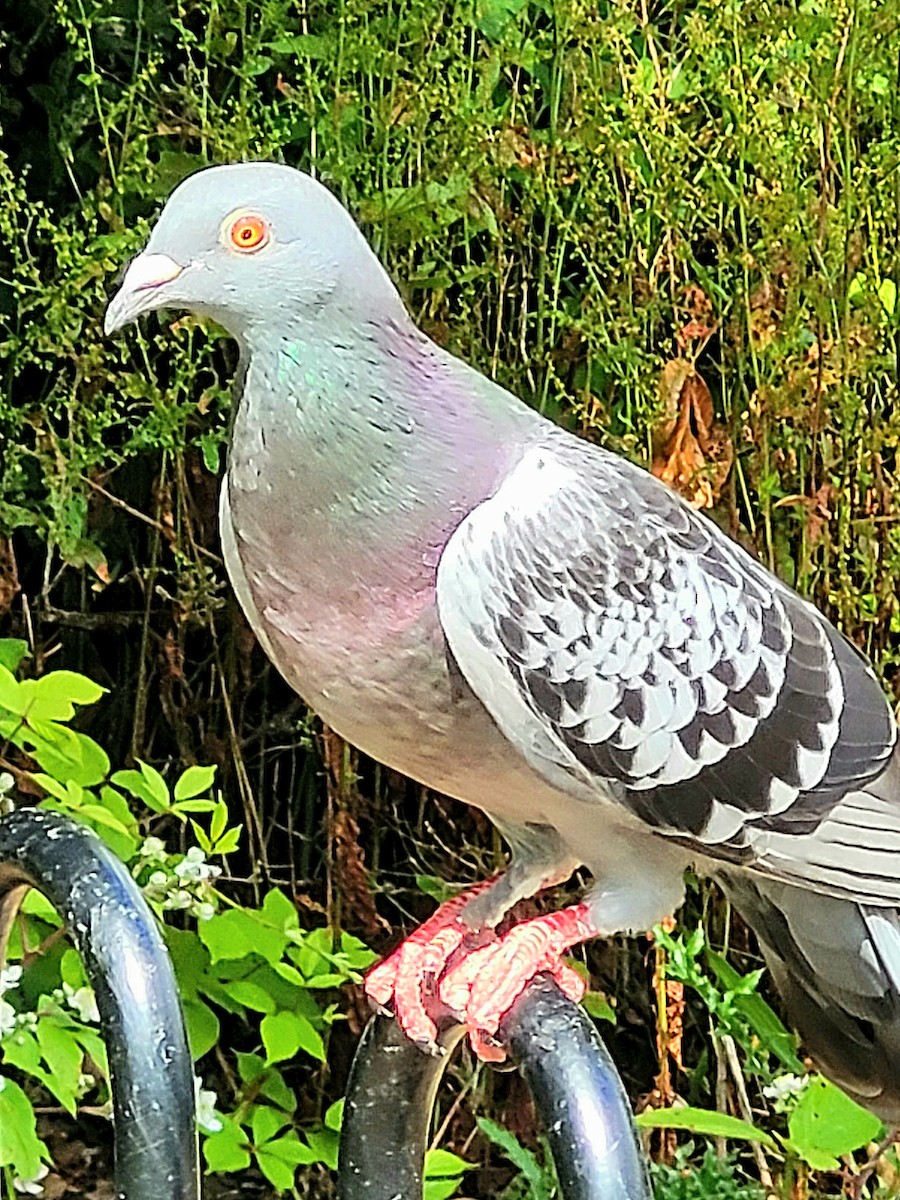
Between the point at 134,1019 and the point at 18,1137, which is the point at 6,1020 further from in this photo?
the point at 134,1019

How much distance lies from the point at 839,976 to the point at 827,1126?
38 centimetres

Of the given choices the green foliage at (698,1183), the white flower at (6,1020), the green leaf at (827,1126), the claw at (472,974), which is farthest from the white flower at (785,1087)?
the white flower at (6,1020)

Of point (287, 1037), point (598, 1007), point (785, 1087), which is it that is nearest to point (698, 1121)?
point (785, 1087)

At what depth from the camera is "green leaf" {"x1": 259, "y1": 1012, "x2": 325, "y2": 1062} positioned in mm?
1655

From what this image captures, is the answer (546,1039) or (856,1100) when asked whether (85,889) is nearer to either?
(546,1039)

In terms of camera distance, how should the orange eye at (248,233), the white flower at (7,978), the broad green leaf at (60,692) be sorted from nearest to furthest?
the orange eye at (248,233) → the white flower at (7,978) → the broad green leaf at (60,692)

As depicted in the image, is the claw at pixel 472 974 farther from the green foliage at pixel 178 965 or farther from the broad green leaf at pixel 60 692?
the broad green leaf at pixel 60 692

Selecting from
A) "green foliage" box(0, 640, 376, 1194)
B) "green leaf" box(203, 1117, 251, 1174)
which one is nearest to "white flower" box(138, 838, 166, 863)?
"green foliage" box(0, 640, 376, 1194)

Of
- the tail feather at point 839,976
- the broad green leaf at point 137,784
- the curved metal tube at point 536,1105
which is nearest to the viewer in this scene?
the curved metal tube at point 536,1105

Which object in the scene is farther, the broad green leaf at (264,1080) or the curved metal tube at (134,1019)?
the broad green leaf at (264,1080)

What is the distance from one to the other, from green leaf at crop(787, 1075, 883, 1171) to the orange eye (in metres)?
0.96

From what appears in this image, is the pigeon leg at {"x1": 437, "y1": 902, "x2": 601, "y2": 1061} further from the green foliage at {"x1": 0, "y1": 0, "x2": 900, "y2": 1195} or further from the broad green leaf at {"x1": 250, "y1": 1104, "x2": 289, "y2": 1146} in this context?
the broad green leaf at {"x1": 250, "y1": 1104, "x2": 289, "y2": 1146}

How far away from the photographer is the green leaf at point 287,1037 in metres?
1.66

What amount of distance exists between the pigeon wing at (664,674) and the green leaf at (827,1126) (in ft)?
1.49
